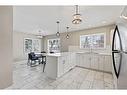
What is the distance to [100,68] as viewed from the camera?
15.3ft

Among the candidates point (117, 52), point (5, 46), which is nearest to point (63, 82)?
point (5, 46)

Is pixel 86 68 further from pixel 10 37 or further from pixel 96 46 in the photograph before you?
pixel 10 37

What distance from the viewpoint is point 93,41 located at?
5.99 m

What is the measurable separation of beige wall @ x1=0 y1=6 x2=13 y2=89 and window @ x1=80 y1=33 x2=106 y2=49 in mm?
4630

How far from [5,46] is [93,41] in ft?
16.0

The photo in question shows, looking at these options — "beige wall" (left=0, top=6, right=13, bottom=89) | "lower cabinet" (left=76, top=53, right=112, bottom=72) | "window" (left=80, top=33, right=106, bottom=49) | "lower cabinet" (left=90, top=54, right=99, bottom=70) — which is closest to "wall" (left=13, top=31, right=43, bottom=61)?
"lower cabinet" (left=76, top=53, right=112, bottom=72)

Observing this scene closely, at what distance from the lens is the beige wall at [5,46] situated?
2129 millimetres

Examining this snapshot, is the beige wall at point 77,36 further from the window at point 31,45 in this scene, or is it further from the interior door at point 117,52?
the interior door at point 117,52

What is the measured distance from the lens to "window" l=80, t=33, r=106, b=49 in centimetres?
558

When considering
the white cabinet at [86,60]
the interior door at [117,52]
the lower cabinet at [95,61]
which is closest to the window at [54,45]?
the lower cabinet at [95,61]

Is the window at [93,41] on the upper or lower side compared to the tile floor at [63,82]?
upper

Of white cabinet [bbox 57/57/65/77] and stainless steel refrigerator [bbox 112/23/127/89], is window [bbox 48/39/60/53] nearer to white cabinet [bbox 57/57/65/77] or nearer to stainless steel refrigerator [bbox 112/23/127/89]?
white cabinet [bbox 57/57/65/77]

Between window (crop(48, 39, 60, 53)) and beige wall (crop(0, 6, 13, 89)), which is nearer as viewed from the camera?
beige wall (crop(0, 6, 13, 89))

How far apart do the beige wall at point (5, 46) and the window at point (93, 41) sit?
15.2 ft
